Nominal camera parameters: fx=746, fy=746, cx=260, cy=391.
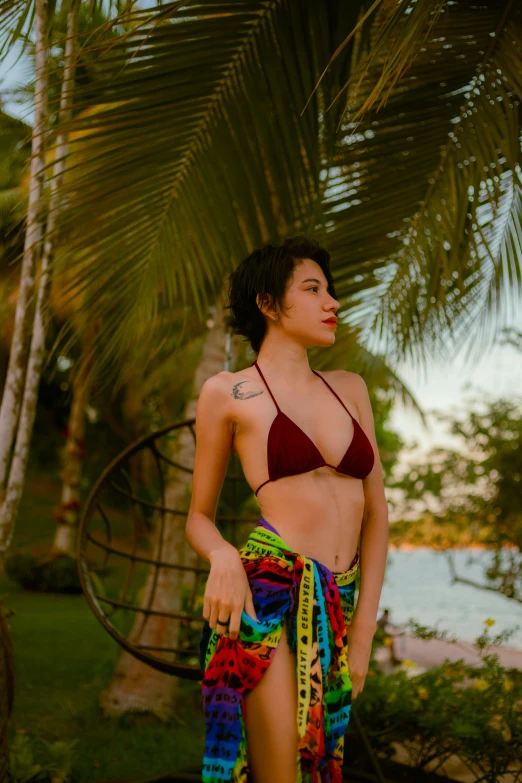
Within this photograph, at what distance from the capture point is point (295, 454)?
5.70 ft

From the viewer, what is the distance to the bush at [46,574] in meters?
10.2

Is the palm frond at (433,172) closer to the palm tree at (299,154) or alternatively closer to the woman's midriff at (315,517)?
the palm tree at (299,154)

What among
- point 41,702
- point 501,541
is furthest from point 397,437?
point 41,702

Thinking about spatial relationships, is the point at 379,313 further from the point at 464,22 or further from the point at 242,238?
the point at 464,22

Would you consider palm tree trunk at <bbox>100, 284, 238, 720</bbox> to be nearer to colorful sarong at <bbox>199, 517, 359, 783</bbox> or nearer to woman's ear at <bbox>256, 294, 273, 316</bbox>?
woman's ear at <bbox>256, 294, 273, 316</bbox>

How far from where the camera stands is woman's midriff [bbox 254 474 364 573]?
1.75 m

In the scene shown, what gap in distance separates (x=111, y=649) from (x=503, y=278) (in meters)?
4.80

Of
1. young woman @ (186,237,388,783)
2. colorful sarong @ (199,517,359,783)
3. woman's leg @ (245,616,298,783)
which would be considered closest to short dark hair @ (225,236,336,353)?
young woman @ (186,237,388,783)

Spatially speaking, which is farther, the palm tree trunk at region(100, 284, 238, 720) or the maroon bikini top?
the palm tree trunk at region(100, 284, 238, 720)

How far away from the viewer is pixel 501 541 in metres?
9.41

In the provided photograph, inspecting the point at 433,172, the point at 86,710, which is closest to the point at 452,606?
the point at 86,710

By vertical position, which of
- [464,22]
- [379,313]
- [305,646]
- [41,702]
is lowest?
[41,702]

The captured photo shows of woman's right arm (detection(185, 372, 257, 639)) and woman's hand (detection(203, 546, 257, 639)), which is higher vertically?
woman's right arm (detection(185, 372, 257, 639))

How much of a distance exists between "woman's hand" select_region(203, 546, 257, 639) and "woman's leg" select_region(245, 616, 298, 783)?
0.41ft
